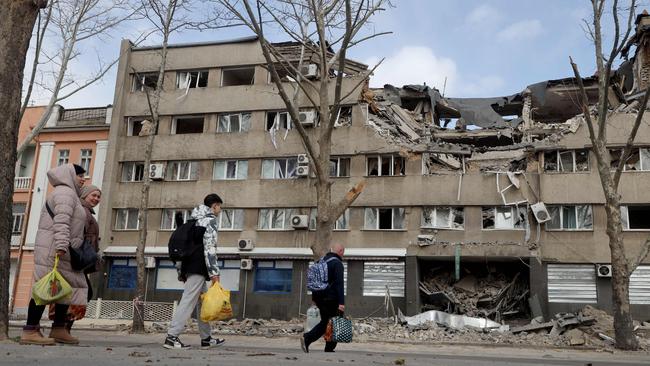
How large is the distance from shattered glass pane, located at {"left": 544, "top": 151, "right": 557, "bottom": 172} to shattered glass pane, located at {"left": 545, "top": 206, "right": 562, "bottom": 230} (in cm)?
183

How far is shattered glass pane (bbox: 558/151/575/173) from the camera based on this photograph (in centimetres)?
2580

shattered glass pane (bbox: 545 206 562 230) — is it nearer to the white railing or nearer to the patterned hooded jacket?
the patterned hooded jacket

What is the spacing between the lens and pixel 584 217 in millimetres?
25000

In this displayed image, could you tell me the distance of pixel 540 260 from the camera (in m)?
24.6

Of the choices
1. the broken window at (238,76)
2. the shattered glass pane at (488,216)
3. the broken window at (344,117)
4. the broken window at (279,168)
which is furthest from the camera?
the broken window at (238,76)

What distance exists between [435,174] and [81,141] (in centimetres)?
1961

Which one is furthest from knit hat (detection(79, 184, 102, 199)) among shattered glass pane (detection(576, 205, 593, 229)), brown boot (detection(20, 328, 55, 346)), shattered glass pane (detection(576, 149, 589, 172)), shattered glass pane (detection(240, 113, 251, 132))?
shattered glass pane (detection(240, 113, 251, 132))

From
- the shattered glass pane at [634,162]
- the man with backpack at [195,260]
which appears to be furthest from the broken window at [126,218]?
the man with backpack at [195,260]

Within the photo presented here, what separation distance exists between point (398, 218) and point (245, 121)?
32.0 feet

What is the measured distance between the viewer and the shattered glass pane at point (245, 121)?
1216 inches

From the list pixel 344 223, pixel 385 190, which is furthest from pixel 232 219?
pixel 385 190

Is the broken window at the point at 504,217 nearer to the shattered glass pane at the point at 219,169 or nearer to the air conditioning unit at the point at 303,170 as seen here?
the air conditioning unit at the point at 303,170

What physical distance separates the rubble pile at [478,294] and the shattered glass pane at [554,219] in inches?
97.3

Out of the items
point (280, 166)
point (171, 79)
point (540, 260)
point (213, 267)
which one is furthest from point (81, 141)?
point (213, 267)
